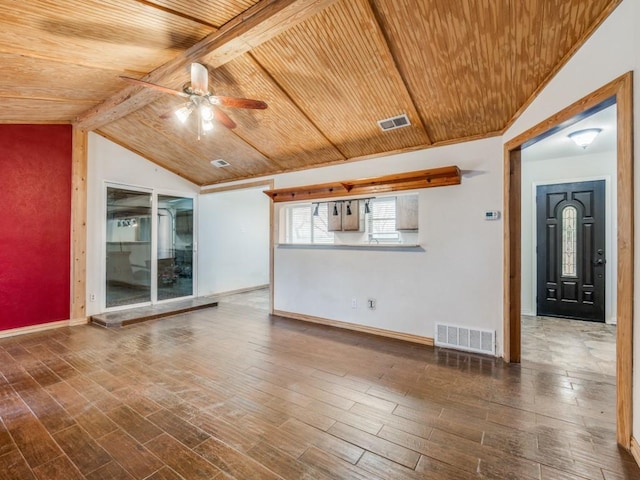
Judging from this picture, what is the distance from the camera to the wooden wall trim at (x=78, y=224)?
4.62 meters

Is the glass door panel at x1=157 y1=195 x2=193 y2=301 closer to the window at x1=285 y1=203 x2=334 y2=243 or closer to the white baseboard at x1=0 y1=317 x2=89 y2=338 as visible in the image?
the white baseboard at x1=0 y1=317 x2=89 y2=338

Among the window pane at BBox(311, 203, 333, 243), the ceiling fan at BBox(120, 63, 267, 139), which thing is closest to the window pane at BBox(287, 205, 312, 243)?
the window pane at BBox(311, 203, 333, 243)

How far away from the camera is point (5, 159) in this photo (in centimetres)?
405

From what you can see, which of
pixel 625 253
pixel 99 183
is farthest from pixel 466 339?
pixel 99 183

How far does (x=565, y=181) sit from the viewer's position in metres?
4.99

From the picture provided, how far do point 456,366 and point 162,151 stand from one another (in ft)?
17.8

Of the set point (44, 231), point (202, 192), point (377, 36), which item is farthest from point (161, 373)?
point (202, 192)

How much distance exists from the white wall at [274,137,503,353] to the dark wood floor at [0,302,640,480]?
1.68ft

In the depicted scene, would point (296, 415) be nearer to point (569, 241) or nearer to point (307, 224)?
point (307, 224)

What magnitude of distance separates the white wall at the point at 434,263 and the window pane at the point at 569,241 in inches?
106

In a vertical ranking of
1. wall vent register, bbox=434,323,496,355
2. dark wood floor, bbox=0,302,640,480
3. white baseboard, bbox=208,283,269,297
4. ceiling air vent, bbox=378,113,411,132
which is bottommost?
dark wood floor, bbox=0,302,640,480

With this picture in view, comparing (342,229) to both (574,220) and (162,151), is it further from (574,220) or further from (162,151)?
(574,220)

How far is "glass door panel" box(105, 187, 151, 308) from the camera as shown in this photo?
5168mm

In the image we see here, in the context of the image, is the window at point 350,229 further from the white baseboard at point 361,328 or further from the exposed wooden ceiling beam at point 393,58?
the white baseboard at point 361,328
